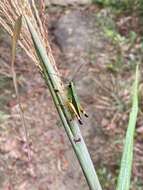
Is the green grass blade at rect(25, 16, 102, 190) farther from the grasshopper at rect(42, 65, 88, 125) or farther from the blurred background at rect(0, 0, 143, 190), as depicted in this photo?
the blurred background at rect(0, 0, 143, 190)

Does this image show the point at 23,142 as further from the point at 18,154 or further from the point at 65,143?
the point at 65,143

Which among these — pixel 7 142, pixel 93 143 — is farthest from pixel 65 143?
pixel 7 142

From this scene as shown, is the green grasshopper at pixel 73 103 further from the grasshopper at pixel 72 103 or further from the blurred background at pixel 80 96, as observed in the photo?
the blurred background at pixel 80 96

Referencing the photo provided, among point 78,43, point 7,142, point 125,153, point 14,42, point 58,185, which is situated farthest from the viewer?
point 78,43

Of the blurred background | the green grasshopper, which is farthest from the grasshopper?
the blurred background

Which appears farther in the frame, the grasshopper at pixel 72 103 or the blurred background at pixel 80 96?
the blurred background at pixel 80 96

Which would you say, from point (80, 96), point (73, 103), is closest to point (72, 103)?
point (73, 103)

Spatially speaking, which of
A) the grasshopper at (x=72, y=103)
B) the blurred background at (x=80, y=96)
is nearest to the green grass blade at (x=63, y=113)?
the grasshopper at (x=72, y=103)

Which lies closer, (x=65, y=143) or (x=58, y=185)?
(x=58, y=185)
